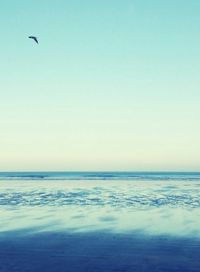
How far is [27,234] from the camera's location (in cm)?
1289

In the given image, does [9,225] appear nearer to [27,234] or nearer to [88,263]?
[27,234]

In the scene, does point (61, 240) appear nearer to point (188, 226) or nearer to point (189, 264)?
point (189, 264)

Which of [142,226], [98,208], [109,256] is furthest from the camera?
[98,208]

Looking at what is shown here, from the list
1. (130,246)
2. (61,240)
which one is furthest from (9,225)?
(130,246)

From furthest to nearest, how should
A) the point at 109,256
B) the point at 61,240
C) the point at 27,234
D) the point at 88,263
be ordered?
1. the point at 27,234
2. the point at 61,240
3. the point at 109,256
4. the point at 88,263

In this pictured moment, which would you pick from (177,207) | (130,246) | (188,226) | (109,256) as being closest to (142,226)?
(188,226)

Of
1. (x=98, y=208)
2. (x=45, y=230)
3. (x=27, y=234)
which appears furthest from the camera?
(x=98, y=208)

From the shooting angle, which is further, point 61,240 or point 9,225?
point 9,225

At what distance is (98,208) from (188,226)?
6.70 meters

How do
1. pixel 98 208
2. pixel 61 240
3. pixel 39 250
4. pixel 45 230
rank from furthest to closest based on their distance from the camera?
pixel 98 208, pixel 45 230, pixel 61 240, pixel 39 250

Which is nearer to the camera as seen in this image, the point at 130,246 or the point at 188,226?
the point at 130,246

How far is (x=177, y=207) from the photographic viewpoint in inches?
838

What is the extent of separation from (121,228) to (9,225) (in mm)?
4546

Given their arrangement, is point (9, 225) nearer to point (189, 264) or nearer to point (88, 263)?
point (88, 263)
